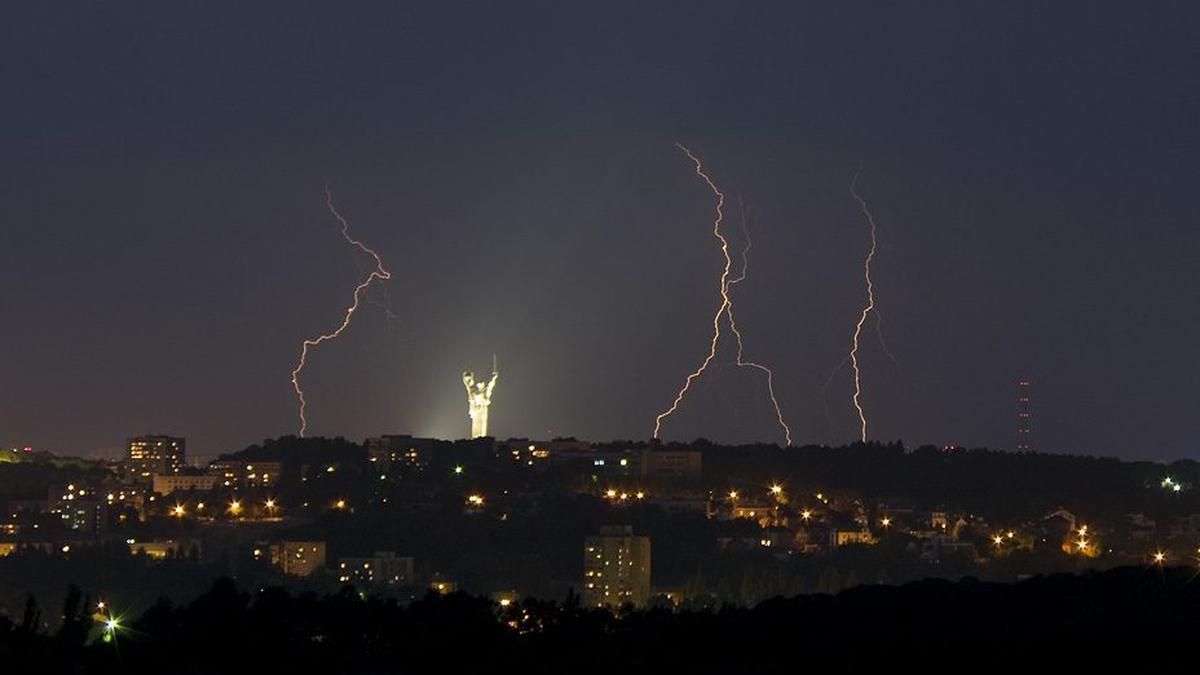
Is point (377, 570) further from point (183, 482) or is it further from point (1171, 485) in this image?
point (1171, 485)

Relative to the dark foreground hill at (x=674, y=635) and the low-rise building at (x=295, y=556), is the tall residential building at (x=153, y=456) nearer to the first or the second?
the low-rise building at (x=295, y=556)

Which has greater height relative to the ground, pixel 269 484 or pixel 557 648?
pixel 269 484

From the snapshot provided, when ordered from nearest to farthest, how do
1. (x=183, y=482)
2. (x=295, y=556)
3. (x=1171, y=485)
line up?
1. (x=295, y=556)
2. (x=1171, y=485)
3. (x=183, y=482)

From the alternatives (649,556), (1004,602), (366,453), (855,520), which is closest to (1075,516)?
(855,520)

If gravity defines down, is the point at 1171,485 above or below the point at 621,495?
above

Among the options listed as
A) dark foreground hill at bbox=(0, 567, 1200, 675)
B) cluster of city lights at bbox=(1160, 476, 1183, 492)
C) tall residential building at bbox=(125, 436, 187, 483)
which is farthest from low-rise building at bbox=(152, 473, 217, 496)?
dark foreground hill at bbox=(0, 567, 1200, 675)

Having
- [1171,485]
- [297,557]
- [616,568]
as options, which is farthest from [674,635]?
[1171,485]

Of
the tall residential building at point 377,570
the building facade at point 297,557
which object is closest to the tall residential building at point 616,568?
the tall residential building at point 377,570

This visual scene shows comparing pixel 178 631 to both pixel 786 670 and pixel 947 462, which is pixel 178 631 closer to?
pixel 786 670
